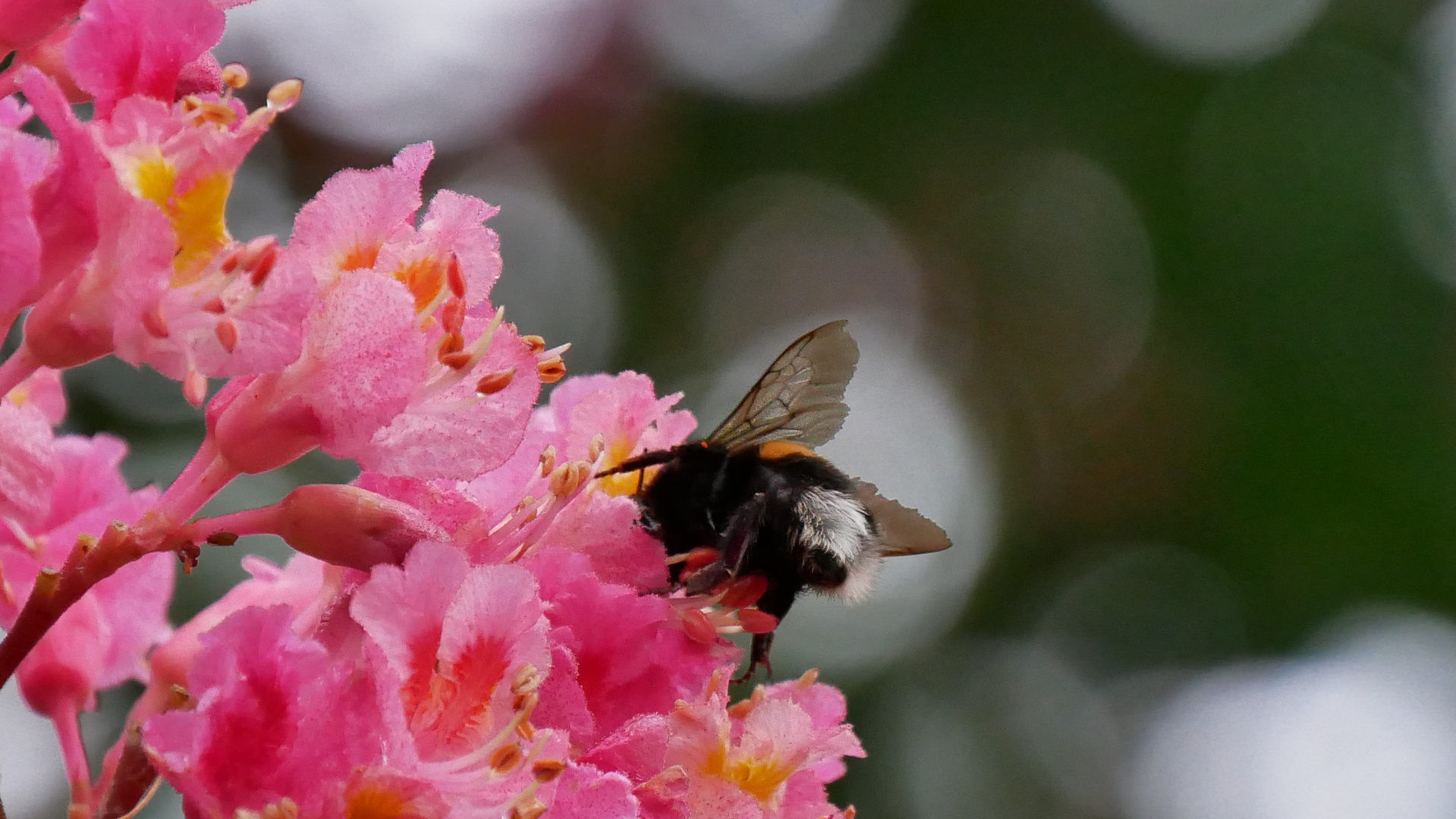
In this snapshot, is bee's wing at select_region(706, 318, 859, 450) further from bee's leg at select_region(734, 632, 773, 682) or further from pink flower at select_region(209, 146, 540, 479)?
pink flower at select_region(209, 146, 540, 479)

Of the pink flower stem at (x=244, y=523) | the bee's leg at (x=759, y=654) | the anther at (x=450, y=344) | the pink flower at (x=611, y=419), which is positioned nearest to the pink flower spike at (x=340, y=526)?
the pink flower stem at (x=244, y=523)

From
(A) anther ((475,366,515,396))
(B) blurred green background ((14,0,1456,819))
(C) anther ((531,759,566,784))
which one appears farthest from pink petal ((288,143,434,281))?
(B) blurred green background ((14,0,1456,819))

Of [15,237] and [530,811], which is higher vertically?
[15,237]

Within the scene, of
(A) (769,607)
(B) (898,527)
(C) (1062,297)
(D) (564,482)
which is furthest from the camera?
(C) (1062,297)

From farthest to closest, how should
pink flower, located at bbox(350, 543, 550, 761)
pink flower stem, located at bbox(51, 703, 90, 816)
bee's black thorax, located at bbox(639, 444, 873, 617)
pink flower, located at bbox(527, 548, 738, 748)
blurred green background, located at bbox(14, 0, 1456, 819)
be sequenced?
blurred green background, located at bbox(14, 0, 1456, 819)
bee's black thorax, located at bbox(639, 444, 873, 617)
pink flower stem, located at bbox(51, 703, 90, 816)
pink flower, located at bbox(527, 548, 738, 748)
pink flower, located at bbox(350, 543, 550, 761)

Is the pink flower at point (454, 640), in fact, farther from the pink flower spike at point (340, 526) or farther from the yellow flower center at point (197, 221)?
the yellow flower center at point (197, 221)

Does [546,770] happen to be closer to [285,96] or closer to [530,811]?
[530,811]

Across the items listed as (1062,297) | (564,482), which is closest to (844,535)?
(564,482)

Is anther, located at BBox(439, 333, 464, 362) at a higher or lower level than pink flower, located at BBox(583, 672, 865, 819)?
higher
